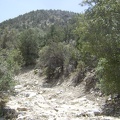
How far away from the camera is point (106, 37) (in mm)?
14977

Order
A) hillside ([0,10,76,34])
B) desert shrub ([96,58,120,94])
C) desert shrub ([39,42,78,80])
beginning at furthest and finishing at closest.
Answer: hillside ([0,10,76,34])
desert shrub ([39,42,78,80])
desert shrub ([96,58,120,94])

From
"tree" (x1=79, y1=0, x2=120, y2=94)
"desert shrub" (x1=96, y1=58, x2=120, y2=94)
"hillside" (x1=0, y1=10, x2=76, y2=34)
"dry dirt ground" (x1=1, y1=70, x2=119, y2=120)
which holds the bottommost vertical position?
"dry dirt ground" (x1=1, y1=70, x2=119, y2=120)

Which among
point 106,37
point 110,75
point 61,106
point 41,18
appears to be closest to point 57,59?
point 61,106

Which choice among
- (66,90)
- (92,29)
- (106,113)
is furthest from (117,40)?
(66,90)

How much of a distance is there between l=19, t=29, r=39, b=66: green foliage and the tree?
27114mm

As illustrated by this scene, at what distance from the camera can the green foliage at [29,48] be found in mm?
43125

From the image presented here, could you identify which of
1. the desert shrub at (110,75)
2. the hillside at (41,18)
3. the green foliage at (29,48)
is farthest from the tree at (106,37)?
the hillside at (41,18)

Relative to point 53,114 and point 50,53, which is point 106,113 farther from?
point 50,53

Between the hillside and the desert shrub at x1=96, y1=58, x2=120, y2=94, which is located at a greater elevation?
the hillside

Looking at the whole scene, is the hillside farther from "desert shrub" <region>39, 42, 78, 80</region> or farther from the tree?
the tree

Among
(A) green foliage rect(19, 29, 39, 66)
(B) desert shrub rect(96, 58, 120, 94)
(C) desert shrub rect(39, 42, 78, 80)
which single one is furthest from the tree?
(A) green foliage rect(19, 29, 39, 66)

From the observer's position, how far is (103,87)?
1716 cm

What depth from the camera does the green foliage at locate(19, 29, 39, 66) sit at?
43.1 m

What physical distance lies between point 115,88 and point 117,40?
10.1 feet
